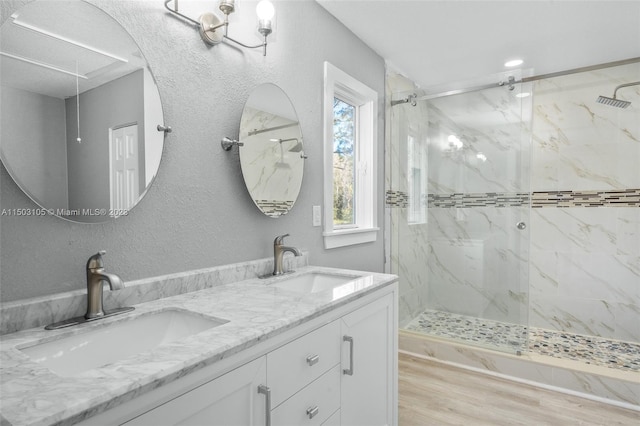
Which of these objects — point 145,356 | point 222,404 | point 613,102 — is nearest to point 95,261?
point 145,356

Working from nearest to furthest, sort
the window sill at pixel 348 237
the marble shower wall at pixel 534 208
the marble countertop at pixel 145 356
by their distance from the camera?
the marble countertop at pixel 145 356 < the window sill at pixel 348 237 < the marble shower wall at pixel 534 208

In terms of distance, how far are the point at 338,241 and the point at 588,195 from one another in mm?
2463

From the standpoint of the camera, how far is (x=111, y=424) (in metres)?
0.61

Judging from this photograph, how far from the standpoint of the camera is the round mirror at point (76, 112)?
0.93m

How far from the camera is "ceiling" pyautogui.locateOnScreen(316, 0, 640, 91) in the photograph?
2186mm

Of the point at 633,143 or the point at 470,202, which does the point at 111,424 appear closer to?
the point at 470,202

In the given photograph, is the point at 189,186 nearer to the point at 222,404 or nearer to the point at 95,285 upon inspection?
the point at 95,285

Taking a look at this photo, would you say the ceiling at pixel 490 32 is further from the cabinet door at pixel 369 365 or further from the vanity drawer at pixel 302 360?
the vanity drawer at pixel 302 360

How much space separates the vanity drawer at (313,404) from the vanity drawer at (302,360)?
2cm

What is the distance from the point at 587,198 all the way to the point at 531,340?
4.47 feet

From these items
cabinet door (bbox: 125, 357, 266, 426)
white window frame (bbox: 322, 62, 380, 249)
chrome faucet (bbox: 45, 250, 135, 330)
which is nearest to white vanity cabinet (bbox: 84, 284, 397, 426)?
cabinet door (bbox: 125, 357, 266, 426)

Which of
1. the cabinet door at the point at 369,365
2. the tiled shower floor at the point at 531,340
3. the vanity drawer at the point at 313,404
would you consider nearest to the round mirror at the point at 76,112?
the vanity drawer at the point at 313,404

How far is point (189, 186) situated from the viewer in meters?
1.37

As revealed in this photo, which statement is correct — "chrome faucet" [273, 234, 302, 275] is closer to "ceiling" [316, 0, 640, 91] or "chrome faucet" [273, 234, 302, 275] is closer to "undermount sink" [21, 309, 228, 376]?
"undermount sink" [21, 309, 228, 376]
